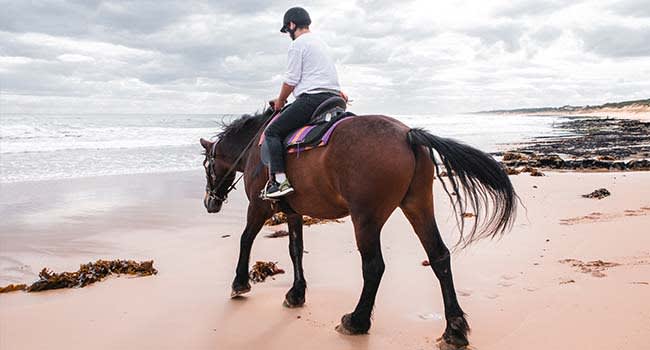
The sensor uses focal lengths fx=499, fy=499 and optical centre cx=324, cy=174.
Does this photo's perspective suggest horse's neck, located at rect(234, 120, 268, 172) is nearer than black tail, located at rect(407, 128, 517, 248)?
No

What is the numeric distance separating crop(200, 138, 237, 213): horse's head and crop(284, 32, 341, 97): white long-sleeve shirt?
5.14 feet

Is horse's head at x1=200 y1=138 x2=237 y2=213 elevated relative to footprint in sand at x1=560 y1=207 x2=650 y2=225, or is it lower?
elevated

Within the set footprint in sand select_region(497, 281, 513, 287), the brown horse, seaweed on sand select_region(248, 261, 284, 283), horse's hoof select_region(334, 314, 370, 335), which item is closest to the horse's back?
the brown horse

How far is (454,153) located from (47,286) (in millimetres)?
4257

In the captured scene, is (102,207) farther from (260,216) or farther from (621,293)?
(621,293)

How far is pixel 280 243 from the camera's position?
7090 mm

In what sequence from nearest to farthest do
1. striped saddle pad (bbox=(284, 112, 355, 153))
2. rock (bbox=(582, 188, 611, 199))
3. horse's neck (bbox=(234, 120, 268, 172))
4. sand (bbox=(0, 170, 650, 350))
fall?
sand (bbox=(0, 170, 650, 350)) → striped saddle pad (bbox=(284, 112, 355, 153)) → horse's neck (bbox=(234, 120, 268, 172)) → rock (bbox=(582, 188, 611, 199))

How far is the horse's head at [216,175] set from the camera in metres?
5.71

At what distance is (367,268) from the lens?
12.8 ft

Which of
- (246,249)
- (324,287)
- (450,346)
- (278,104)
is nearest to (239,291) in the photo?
(246,249)

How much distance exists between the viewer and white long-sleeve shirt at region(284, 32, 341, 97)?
14.6ft

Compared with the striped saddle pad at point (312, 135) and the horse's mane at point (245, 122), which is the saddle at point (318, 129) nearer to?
the striped saddle pad at point (312, 135)

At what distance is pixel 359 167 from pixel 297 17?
1.70 meters

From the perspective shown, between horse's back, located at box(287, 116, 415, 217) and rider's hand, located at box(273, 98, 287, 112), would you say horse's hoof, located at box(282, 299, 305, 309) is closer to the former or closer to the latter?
horse's back, located at box(287, 116, 415, 217)
